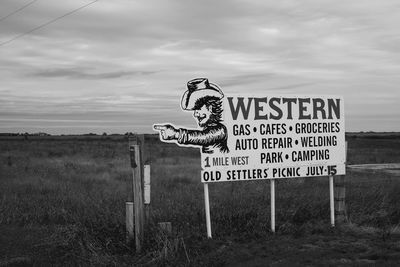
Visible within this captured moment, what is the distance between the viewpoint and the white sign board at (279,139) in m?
7.02

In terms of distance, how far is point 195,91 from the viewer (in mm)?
6742

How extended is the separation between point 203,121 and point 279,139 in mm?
1325

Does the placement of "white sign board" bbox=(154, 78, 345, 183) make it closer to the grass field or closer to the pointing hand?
the pointing hand

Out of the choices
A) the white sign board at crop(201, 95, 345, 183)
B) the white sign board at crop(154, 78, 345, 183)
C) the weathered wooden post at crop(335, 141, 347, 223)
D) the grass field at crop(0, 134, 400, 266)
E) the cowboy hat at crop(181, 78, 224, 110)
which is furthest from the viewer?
the weathered wooden post at crop(335, 141, 347, 223)

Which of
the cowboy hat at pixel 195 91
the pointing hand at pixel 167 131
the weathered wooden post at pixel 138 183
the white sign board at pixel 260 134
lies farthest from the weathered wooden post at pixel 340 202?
the weathered wooden post at pixel 138 183

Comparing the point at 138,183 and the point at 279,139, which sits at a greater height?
the point at 279,139

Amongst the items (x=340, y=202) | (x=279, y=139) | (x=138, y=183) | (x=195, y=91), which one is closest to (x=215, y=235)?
(x=138, y=183)

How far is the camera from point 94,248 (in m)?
6.27

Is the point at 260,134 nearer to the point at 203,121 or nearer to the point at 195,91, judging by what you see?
the point at 203,121

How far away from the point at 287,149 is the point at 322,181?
27.6 feet

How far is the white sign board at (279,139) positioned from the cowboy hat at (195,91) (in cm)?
32

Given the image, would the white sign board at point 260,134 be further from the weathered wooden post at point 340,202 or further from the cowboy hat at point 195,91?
the weathered wooden post at point 340,202

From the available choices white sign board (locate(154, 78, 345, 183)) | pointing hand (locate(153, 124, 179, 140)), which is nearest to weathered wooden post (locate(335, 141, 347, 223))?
white sign board (locate(154, 78, 345, 183))

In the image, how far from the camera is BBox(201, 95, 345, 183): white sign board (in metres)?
7.02
